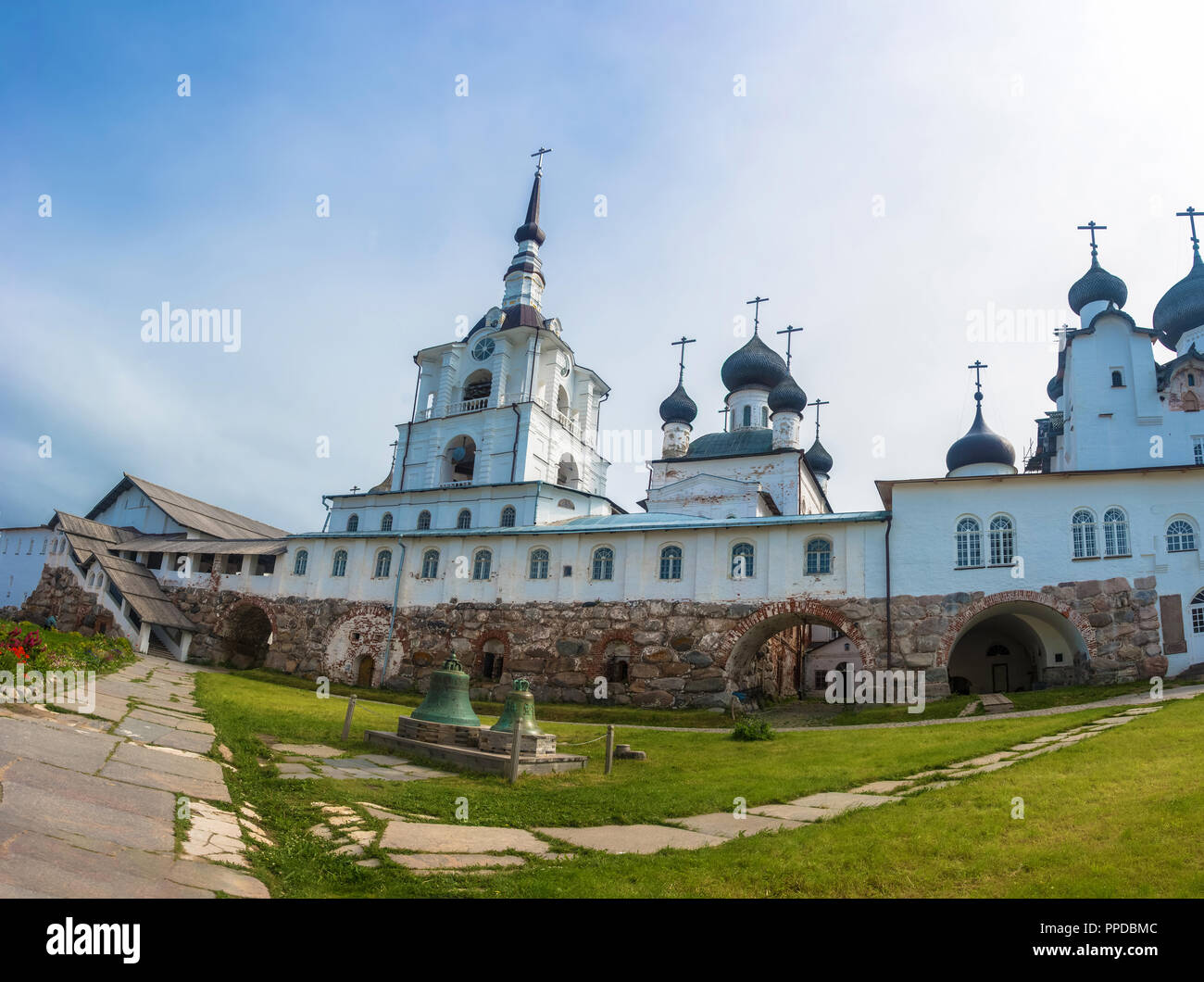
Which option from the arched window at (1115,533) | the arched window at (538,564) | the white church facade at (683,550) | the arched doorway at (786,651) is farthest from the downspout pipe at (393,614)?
the arched window at (1115,533)

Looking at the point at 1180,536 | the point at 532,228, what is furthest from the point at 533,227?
the point at 1180,536

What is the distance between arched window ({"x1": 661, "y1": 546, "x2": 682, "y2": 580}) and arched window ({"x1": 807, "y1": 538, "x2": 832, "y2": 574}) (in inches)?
175

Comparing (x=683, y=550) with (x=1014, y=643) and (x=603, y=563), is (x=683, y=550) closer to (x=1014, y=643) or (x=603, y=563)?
(x=603, y=563)

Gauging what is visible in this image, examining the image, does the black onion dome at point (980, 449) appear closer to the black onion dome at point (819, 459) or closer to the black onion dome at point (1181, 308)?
the black onion dome at point (1181, 308)

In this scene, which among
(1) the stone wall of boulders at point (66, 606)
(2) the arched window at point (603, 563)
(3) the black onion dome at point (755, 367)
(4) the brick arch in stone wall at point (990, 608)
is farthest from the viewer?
(3) the black onion dome at point (755, 367)

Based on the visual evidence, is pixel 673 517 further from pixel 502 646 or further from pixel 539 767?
pixel 539 767

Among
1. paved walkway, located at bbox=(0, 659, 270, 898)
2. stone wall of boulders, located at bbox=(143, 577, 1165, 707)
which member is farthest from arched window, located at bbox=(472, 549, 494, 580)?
paved walkway, located at bbox=(0, 659, 270, 898)

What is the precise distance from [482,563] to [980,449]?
846 inches

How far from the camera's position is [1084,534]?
A: 2306 cm

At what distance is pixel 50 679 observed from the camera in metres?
11.9

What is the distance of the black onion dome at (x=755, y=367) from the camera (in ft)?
147

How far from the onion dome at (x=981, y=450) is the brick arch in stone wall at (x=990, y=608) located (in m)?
12.3
